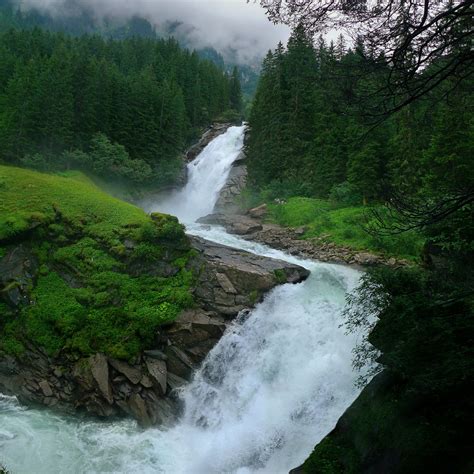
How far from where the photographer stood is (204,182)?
41.5m

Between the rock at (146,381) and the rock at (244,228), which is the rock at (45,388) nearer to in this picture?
the rock at (146,381)

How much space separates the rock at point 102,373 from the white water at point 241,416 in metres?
0.88

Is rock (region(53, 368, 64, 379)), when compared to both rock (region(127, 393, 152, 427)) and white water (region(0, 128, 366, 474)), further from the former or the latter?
rock (region(127, 393, 152, 427))

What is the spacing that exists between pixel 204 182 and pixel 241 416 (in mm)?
31816

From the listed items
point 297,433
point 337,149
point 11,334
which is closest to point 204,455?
point 297,433

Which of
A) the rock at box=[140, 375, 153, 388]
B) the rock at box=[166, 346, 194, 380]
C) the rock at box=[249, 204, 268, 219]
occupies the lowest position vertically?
the rock at box=[140, 375, 153, 388]

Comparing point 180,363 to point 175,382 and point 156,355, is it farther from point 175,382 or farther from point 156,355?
point 156,355

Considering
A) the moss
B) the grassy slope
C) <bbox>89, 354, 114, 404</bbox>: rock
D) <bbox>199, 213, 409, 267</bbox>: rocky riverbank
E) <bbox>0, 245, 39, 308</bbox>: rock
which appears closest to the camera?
the moss

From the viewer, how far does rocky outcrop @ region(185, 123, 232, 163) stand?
48219mm

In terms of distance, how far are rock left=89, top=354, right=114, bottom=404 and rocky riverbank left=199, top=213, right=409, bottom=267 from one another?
482 inches

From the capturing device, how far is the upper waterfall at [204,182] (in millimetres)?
38281

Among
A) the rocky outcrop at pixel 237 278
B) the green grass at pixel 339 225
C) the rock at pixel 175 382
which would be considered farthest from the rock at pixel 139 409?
the green grass at pixel 339 225

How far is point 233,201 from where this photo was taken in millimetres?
36781

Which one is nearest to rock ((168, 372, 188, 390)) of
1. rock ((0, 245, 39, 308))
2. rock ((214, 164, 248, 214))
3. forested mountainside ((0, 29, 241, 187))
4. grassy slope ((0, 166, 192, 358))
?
grassy slope ((0, 166, 192, 358))
